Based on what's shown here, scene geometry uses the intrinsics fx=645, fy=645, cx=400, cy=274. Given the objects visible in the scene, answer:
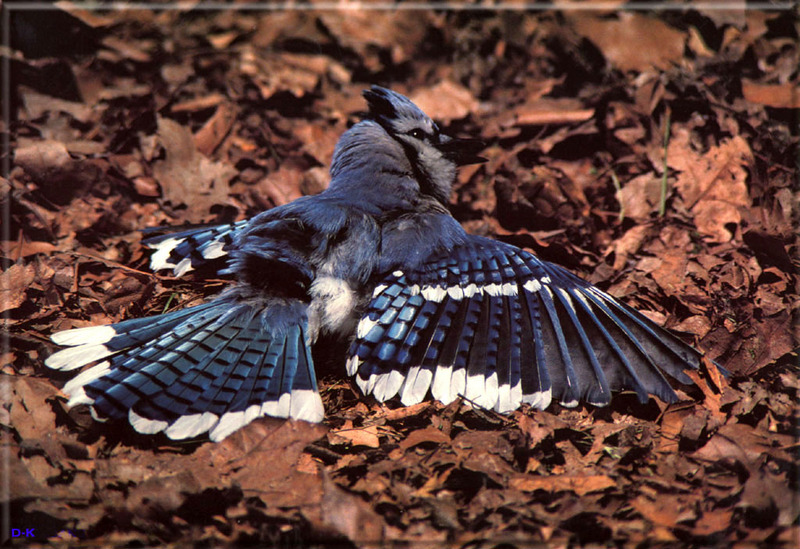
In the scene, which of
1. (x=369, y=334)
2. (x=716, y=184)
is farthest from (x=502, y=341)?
(x=716, y=184)

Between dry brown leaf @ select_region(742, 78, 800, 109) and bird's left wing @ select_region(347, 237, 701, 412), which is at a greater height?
dry brown leaf @ select_region(742, 78, 800, 109)

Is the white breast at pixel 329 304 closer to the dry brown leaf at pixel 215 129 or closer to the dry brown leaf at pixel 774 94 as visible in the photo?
the dry brown leaf at pixel 215 129

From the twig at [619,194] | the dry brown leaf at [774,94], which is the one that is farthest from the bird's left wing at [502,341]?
the dry brown leaf at [774,94]

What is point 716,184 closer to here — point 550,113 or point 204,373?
point 550,113

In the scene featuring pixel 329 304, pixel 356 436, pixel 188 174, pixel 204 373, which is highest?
A: pixel 188 174

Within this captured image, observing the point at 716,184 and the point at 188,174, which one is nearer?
the point at 716,184

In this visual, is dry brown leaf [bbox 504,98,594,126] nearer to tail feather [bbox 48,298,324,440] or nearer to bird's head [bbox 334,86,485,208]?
bird's head [bbox 334,86,485,208]

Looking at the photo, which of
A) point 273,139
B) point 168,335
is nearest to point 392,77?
point 273,139

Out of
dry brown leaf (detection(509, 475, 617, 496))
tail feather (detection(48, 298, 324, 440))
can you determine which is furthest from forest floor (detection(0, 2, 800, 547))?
tail feather (detection(48, 298, 324, 440))
